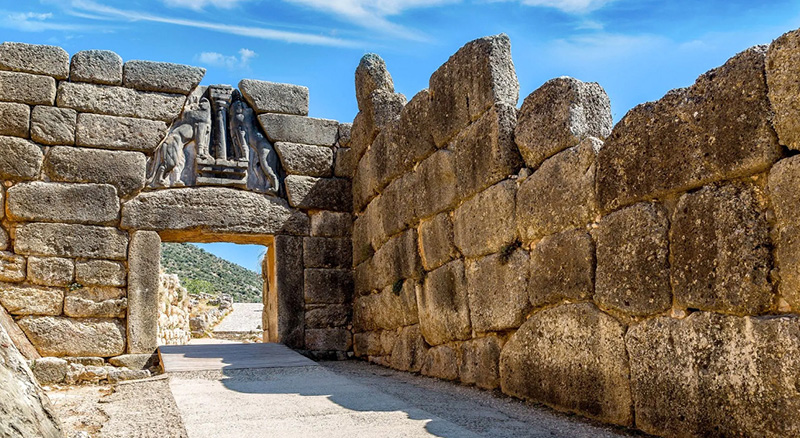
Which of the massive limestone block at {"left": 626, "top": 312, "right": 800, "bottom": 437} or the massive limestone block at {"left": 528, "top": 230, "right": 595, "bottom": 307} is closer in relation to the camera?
the massive limestone block at {"left": 626, "top": 312, "right": 800, "bottom": 437}

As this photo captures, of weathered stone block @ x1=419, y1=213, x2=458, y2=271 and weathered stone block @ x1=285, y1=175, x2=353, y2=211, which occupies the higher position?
→ weathered stone block @ x1=285, y1=175, x2=353, y2=211

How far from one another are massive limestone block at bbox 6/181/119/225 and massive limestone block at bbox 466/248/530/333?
407cm

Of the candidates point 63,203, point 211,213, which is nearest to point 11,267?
point 63,203

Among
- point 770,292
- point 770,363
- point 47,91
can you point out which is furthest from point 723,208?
point 47,91

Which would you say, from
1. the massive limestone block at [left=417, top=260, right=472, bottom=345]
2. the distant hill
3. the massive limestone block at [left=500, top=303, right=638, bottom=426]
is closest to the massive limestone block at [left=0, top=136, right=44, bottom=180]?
the massive limestone block at [left=417, top=260, right=472, bottom=345]

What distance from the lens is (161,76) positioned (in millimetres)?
7359

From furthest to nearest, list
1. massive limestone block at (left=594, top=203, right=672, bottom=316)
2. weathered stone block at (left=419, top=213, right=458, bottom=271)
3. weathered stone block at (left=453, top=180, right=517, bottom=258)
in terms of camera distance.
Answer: weathered stone block at (left=419, top=213, right=458, bottom=271) → weathered stone block at (left=453, top=180, right=517, bottom=258) → massive limestone block at (left=594, top=203, right=672, bottom=316)

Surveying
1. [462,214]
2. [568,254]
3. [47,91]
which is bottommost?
[568,254]

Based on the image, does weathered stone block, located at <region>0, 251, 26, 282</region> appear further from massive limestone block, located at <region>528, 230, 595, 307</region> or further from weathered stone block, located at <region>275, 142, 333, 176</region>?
massive limestone block, located at <region>528, 230, 595, 307</region>

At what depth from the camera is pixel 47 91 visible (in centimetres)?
688

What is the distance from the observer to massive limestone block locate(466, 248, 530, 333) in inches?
172

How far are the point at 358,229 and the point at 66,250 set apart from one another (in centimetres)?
309

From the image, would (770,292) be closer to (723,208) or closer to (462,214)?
(723,208)

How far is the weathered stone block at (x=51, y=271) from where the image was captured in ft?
21.7
